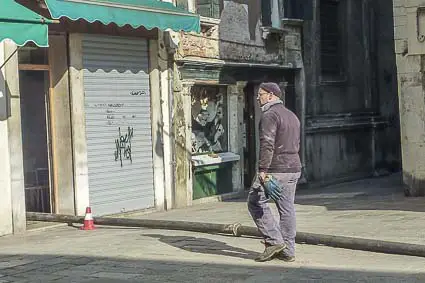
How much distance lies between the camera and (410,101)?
14.8 m

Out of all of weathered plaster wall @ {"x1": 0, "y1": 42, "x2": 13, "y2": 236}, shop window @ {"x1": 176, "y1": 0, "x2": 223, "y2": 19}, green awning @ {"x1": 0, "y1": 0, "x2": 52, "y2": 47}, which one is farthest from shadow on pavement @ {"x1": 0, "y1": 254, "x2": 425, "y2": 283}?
shop window @ {"x1": 176, "y1": 0, "x2": 223, "y2": 19}

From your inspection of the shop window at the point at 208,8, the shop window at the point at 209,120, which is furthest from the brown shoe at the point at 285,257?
the shop window at the point at 208,8

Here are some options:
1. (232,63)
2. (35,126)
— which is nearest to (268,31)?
(232,63)

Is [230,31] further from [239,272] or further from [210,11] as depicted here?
[239,272]

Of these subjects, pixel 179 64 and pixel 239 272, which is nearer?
pixel 239 272

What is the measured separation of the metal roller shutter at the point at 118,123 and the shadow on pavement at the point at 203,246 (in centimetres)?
282

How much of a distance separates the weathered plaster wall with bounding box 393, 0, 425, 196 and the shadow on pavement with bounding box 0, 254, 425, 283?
7.22m

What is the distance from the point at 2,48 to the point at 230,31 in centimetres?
629

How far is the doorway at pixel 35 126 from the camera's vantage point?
40.4 feet

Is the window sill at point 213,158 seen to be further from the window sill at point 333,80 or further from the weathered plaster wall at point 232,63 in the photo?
the window sill at point 333,80

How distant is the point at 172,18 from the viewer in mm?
13047

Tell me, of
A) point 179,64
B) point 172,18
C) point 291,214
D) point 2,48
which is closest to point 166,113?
point 179,64

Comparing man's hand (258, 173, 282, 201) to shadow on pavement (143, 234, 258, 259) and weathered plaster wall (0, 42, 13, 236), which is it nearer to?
shadow on pavement (143, 234, 258, 259)

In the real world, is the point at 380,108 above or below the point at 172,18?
below
